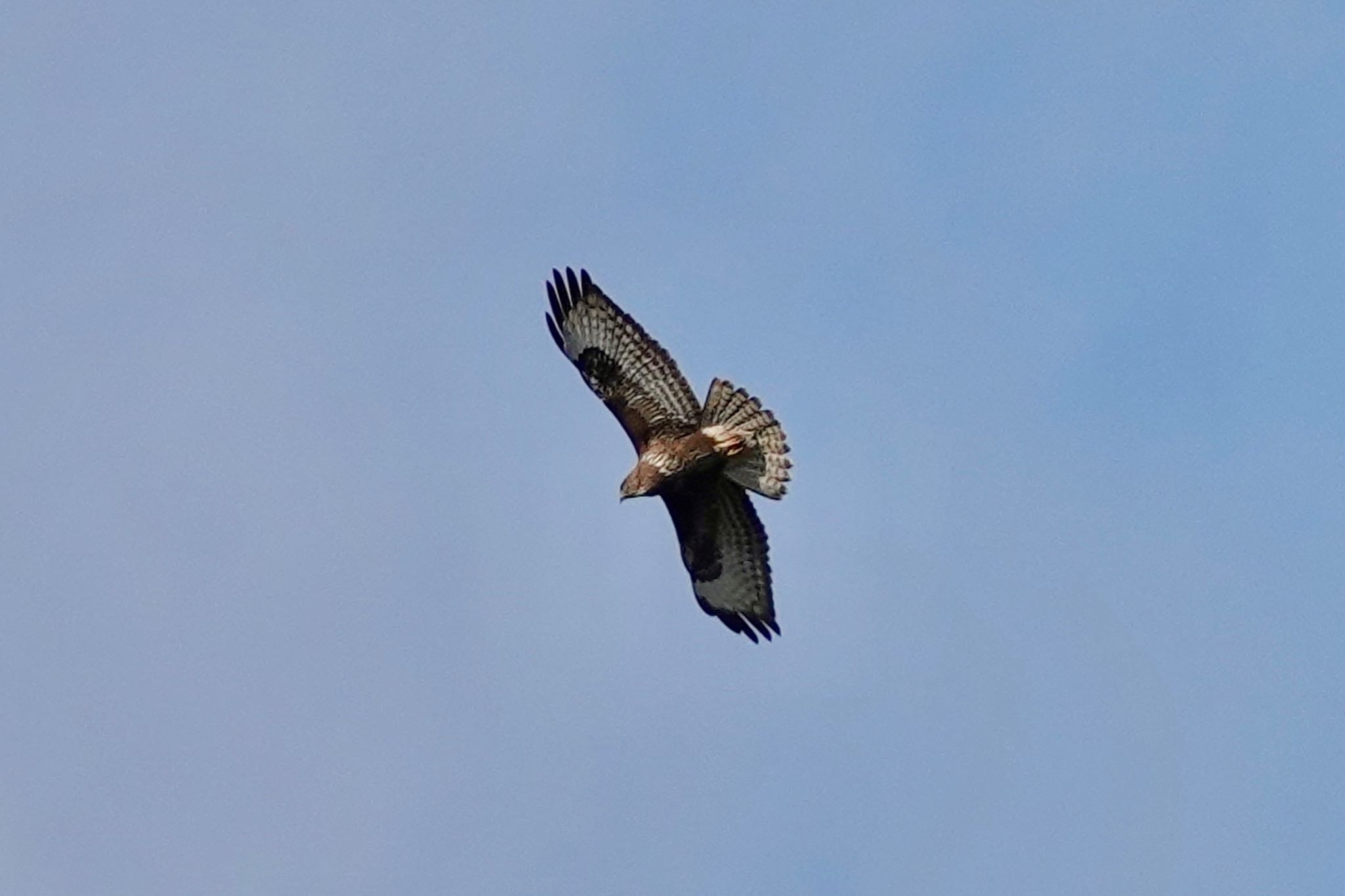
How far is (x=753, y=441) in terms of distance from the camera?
2067cm

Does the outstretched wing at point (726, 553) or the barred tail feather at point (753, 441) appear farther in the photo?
the outstretched wing at point (726, 553)

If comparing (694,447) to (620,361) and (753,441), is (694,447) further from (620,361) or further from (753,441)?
(620,361)

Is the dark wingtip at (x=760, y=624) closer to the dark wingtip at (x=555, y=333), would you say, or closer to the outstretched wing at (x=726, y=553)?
the outstretched wing at (x=726, y=553)

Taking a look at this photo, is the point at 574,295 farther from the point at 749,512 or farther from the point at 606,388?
the point at 749,512

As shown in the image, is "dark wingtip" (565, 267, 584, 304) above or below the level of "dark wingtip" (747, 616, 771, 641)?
above

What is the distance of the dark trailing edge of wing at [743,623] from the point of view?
72.9 feet

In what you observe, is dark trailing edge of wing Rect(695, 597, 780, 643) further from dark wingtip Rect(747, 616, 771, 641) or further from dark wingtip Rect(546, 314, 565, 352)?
dark wingtip Rect(546, 314, 565, 352)

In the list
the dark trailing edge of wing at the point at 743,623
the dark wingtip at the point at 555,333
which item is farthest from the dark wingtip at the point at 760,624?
the dark wingtip at the point at 555,333

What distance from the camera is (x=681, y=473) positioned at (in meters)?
21.0

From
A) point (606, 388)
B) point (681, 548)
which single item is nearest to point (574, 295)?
point (606, 388)

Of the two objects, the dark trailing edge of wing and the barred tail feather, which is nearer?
the barred tail feather

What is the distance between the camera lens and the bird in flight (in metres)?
20.8

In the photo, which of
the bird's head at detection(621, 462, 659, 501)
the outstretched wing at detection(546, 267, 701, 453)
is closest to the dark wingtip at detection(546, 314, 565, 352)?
the outstretched wing at detection(546, 267, 701, 453)

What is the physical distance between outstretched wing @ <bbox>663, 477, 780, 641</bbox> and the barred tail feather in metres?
0.59
